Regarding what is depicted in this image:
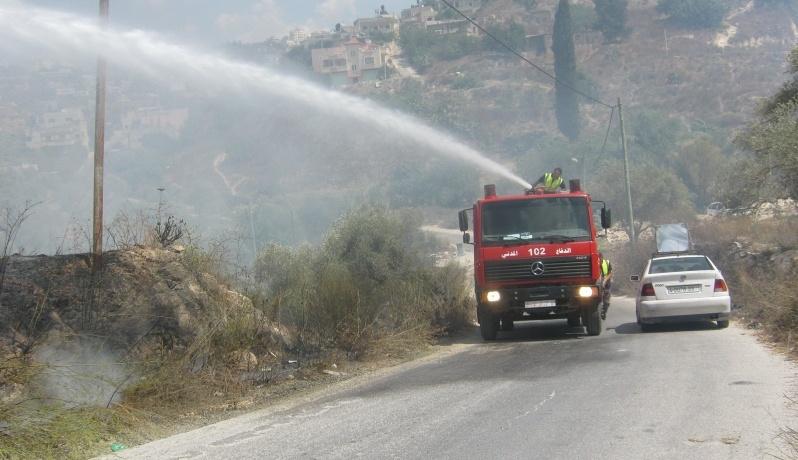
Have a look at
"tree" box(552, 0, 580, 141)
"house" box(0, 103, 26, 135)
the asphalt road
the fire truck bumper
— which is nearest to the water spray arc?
the fire truck bumper

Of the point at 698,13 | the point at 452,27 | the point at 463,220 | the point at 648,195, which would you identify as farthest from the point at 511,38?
the point at 463,220

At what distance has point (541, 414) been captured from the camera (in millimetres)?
8898

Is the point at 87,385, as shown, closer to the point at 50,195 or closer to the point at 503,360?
the point at 503,360

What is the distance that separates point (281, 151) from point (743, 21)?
82.1 metres

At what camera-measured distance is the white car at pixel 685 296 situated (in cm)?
1748

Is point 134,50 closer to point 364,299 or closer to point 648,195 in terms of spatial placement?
point 364,299

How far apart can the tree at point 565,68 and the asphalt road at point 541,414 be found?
80.7 meters

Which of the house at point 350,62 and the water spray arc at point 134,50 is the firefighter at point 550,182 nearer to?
the water spray arc at point 134,50

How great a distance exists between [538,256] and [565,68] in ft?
260

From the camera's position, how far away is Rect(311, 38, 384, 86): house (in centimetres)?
13725

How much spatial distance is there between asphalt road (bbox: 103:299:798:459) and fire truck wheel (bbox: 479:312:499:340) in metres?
3.25

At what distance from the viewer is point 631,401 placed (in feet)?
31.0

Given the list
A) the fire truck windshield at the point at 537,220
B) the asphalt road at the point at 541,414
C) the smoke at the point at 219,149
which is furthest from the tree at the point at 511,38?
the asphalt road at the point at 541,414

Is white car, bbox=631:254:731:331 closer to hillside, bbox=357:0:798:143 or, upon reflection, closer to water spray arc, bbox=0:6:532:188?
water spray arc, bbox=0:6:532:188
